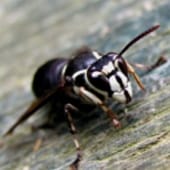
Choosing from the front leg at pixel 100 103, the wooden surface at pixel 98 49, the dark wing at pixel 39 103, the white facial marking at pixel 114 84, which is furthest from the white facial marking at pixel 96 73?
the dark wing at pixel 39 103

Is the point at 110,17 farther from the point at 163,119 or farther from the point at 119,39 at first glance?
the point at 163,119

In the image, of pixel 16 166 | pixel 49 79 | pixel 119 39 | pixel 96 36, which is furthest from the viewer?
pixel 96 36

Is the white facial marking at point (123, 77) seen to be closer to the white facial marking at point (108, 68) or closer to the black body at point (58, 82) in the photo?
the white facial marking at point (108, 68)

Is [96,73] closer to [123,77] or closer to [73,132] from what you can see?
[123,77]

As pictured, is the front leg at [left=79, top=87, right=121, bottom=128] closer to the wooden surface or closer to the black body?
the wooden surface

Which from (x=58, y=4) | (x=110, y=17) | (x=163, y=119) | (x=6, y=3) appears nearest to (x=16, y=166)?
(x=163, y=119)

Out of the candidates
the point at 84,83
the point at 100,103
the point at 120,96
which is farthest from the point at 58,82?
the point at 120,96

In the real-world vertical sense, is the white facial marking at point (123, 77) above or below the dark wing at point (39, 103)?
below
